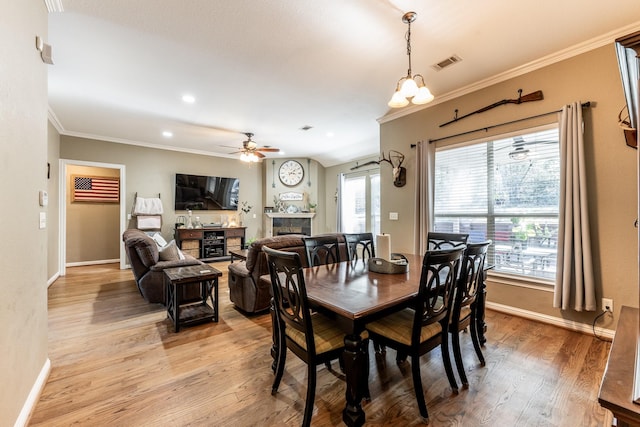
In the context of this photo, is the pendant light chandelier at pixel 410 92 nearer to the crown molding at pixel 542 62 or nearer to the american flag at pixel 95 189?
the crown molding at pixel 542 62

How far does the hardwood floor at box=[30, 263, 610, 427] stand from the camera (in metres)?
1.63

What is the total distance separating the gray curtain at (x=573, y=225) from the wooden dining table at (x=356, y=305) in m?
1.91

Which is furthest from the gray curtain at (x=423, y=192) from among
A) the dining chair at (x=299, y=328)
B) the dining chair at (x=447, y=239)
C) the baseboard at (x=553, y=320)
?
the dining chair at (x=299, y=328)

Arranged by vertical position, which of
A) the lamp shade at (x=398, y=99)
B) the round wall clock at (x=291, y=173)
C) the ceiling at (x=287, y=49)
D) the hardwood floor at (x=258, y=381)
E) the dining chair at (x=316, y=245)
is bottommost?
the hardwood floor at (x=258, y=381)

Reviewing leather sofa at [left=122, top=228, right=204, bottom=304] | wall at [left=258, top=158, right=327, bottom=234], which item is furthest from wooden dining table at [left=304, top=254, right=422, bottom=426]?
wall at [left=258, top=158, right=327, bottom=234]

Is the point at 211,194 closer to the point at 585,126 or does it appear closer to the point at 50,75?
the point at 50,75

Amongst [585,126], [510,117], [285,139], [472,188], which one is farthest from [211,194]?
[585,126]

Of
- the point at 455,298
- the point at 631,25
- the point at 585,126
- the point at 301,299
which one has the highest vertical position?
the point at 631,25

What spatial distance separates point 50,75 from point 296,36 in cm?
296

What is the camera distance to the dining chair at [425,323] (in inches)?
62.3

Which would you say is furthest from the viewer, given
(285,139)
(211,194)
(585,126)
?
(211,194)

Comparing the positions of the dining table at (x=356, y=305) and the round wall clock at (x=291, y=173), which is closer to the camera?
the dining table at (x=356, y=305)

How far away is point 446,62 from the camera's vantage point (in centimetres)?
296

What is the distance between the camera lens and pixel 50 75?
3.13 meters
